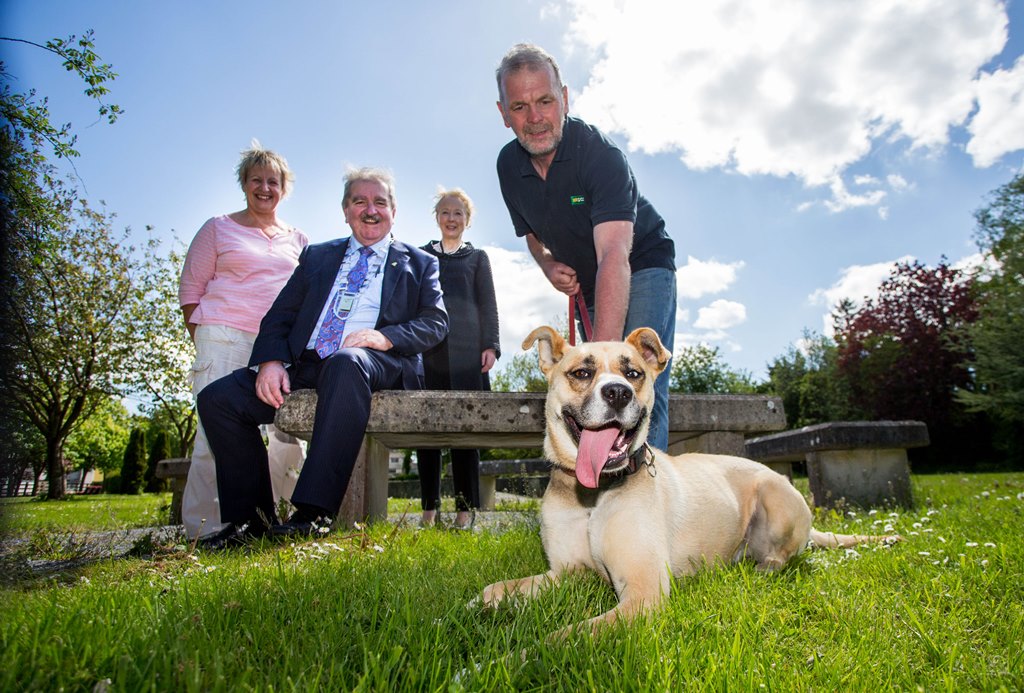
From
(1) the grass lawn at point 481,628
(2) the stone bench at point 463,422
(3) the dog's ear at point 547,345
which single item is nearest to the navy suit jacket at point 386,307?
(2) the stone bench at point 463,422

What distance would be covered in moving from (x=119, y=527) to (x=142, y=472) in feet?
81.8

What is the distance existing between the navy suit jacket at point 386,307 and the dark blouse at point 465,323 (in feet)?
3.31

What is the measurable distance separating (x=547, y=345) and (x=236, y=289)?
3606 mm

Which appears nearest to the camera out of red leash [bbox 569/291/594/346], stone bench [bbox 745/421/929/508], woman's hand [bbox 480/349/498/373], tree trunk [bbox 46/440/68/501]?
tree trunk [bbox 46/440/68/501]

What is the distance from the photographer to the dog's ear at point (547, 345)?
3471 mm

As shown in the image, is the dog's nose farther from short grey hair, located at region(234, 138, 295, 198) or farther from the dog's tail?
short grey hair, located at region(234, 138, 295, 198)

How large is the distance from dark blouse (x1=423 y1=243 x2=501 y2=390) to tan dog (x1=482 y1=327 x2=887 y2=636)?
2.91 metres

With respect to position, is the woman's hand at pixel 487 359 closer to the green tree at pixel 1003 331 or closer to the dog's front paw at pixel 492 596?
the dog's front paw at pixel 492 596

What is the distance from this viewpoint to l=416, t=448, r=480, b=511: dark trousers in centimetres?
619

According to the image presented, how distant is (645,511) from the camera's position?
2.90 m

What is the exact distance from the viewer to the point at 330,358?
14.1ft

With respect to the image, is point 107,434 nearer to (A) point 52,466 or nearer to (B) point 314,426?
(B) point 314,426

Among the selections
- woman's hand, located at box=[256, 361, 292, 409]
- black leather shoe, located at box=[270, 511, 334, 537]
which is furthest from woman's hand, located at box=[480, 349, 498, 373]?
black leather shoe, located at box=[270, 511, 334, 537]

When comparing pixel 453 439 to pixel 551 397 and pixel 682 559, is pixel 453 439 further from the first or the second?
pixel 682 559
